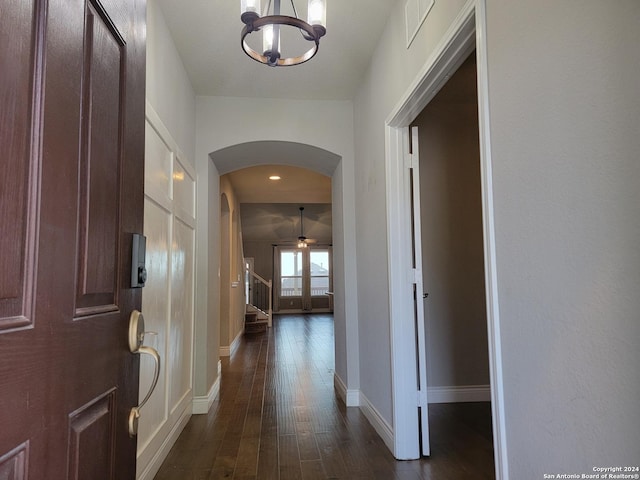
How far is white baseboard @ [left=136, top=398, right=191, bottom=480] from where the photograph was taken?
219 cm

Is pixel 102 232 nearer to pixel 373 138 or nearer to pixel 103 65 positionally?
pixel 103 65

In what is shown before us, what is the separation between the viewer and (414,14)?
2168mm

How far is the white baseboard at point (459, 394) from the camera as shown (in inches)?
139

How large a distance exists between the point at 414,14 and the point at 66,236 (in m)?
2.08

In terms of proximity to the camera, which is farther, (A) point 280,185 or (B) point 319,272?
(B) point 319,272

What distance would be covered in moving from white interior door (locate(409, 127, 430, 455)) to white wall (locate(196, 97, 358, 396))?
43.8 inches

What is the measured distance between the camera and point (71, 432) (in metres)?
0.70

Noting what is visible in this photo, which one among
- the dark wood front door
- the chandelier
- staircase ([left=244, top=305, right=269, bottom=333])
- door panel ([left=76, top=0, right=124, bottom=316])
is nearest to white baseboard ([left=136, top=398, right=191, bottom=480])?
the dark wood front door

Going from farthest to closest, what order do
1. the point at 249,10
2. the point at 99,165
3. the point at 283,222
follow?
1. the point at 283,222
2. the point at 249,10
3. the point at 99,165

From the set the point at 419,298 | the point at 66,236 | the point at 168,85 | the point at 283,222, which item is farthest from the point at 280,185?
the point at 66,236

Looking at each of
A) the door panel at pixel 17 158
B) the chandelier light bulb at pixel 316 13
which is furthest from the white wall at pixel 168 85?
the door panel at pixel 17 158

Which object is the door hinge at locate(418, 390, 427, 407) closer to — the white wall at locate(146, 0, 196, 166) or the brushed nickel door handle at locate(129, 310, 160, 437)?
the brushed nickel door handle at locate(129, 310, 160, 437)

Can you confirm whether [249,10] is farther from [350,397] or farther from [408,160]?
[350,397]

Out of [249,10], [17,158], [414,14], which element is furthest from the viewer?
[414,14]
